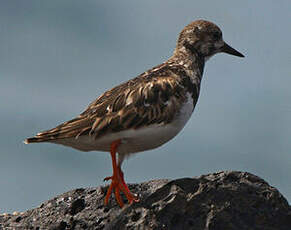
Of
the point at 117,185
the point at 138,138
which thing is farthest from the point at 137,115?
the point at 117,185

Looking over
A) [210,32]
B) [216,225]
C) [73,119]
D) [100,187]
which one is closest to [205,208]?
[216,225]

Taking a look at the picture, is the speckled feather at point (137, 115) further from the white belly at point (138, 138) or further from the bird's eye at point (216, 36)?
the bird's eye at point (216, 36)

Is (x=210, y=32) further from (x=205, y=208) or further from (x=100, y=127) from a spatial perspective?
(x=205, y=208)

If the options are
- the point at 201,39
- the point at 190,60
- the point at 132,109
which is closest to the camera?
the point at 132,109

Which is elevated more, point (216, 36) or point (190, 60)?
point (216, 36)

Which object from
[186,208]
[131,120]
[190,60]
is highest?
[190,60]

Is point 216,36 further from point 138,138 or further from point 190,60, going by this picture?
point 138,138
